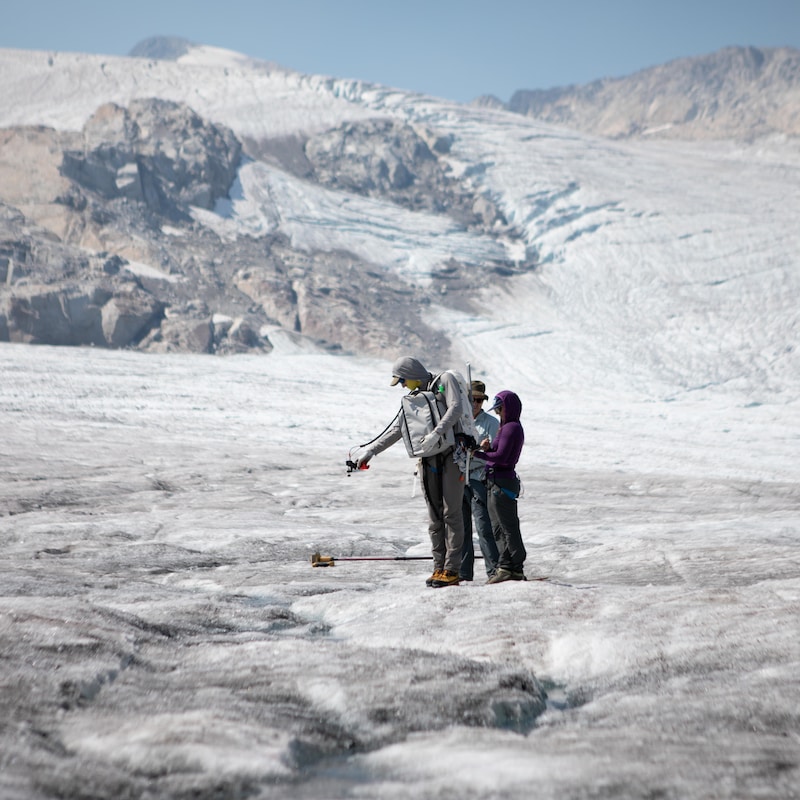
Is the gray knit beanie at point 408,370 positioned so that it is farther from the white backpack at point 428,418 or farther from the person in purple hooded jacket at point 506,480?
the person in purple hooded jacket at point 506,480

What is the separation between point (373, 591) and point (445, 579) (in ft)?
2.11

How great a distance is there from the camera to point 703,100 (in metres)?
148

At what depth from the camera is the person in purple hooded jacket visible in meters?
7.30

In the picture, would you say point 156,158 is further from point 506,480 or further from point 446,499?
point 446,499

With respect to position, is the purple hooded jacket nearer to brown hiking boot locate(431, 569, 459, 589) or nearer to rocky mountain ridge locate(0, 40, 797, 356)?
brown hiking boot locate(431, 569, 459, 589)

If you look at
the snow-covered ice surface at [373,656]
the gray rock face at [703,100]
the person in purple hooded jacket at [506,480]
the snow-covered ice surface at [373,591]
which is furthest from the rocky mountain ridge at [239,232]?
the gray rock face at [703,100]

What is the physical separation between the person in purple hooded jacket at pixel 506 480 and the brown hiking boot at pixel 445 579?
1.79 ft

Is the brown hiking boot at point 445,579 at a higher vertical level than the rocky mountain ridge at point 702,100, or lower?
lower

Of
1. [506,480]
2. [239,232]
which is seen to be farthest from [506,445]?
[239,232]

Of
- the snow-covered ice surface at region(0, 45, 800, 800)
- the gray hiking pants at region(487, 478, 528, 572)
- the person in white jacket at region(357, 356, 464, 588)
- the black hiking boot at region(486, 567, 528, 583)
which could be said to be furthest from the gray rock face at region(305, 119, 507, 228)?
the person in white jacket at region(357, 356, 464, 588)

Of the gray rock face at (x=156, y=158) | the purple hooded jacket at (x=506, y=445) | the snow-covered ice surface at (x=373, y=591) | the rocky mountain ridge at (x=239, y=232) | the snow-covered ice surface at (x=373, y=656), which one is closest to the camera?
the snow-covered ice surface at (x=373, y=656)

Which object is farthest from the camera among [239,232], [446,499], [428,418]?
[239,232]

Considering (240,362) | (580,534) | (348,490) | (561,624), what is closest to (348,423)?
(348,490)

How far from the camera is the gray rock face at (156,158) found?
165 ft
